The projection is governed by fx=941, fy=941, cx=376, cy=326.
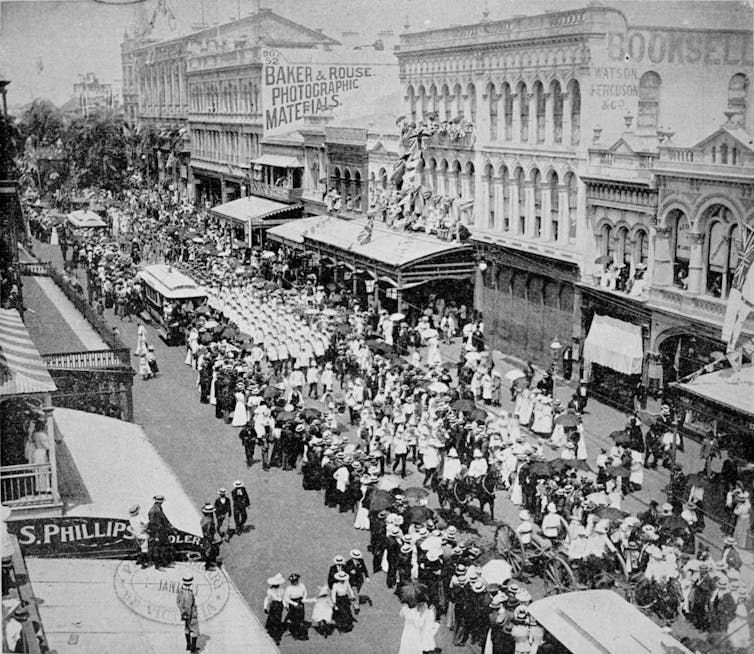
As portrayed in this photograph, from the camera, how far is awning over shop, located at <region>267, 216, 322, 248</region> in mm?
43875

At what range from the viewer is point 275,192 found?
51.1m

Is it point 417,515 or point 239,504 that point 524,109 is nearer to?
point 239,504

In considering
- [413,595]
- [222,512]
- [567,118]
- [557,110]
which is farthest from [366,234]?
[413,595]

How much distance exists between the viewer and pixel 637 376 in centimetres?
2600

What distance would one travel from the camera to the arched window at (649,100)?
27281mm

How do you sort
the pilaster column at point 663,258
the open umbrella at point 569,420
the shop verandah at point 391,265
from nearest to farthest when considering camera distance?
1. the open umbrella at point 569,420
2. the pilaster column at point 663,258
3. the shop verandah at point 391,265

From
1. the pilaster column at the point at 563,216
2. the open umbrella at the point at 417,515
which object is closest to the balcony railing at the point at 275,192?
the pilaster column at the point at 563,216

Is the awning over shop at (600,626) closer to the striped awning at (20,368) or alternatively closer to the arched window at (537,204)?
the striped awning at (20,368)

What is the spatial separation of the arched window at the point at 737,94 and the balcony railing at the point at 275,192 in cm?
2878

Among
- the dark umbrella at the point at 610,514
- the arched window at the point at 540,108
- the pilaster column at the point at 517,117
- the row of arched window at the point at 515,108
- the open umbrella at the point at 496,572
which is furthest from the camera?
the pilaster column at the point at 517,117

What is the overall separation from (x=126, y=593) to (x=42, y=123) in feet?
71.5

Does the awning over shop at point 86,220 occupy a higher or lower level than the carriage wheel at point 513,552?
higher

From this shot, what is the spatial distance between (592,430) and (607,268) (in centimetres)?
537

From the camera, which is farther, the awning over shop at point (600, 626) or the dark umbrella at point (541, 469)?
the dark umbrella at point (541, 469)
